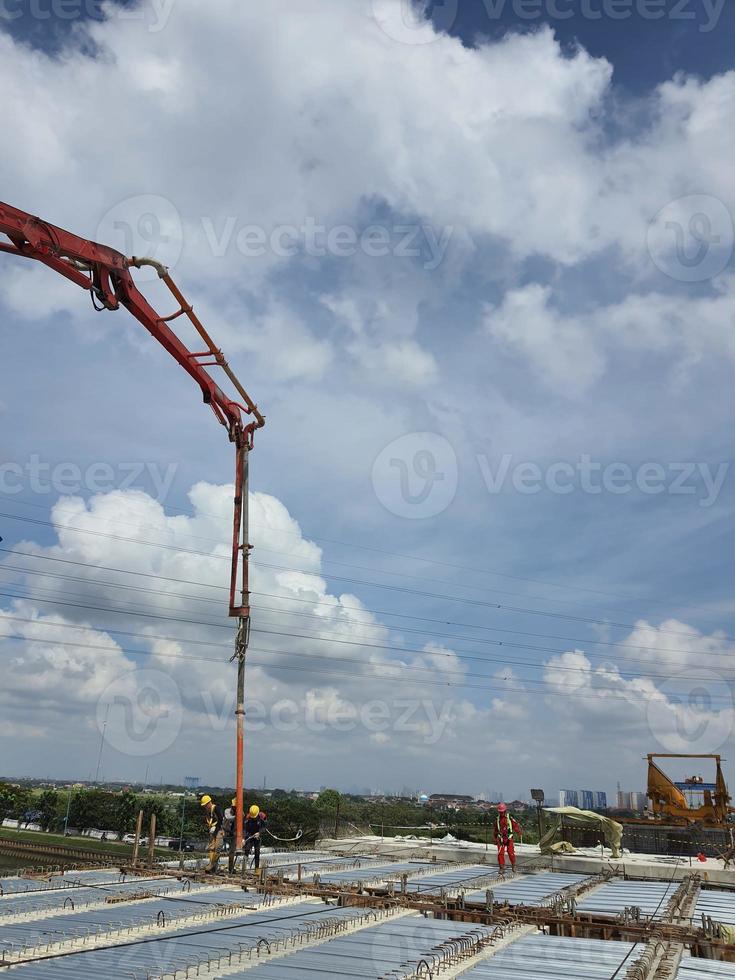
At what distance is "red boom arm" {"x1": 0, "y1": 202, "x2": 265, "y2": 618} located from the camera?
72.0ft

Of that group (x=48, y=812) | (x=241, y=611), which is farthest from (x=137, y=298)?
(x=48, y=812)

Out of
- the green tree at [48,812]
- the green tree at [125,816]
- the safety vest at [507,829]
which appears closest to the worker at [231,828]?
the safety vest at [507,829]

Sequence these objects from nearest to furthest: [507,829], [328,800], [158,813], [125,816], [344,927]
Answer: [344,927] < [507,829] < [158,813] < [125,816] < [328,800]

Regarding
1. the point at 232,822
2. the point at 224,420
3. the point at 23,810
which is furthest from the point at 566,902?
the point at 23,810

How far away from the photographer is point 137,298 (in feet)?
85.0

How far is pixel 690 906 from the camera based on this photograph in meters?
27.1

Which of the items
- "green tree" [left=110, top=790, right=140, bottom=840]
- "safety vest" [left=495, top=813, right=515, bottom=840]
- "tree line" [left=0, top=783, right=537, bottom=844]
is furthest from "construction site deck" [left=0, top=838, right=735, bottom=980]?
"green tree" [left=110, top=790, right=140, bottom=840]

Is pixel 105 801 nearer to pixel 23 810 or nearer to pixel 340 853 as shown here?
pixel 23 810

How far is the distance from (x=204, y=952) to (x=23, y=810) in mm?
135612

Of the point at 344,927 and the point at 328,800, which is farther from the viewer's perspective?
the point at 328,800

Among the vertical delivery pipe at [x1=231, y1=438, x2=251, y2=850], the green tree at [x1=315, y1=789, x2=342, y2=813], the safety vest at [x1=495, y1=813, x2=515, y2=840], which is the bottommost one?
the green tree at [x1=315, y1=789, x2=342, y2=813]

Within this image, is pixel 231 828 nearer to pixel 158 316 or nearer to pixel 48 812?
pixel 158 316

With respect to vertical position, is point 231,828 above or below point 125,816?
above

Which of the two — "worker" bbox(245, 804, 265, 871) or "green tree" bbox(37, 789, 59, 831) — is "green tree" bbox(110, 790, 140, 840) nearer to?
"green tree" bbox(37, 789, 59, 831)
